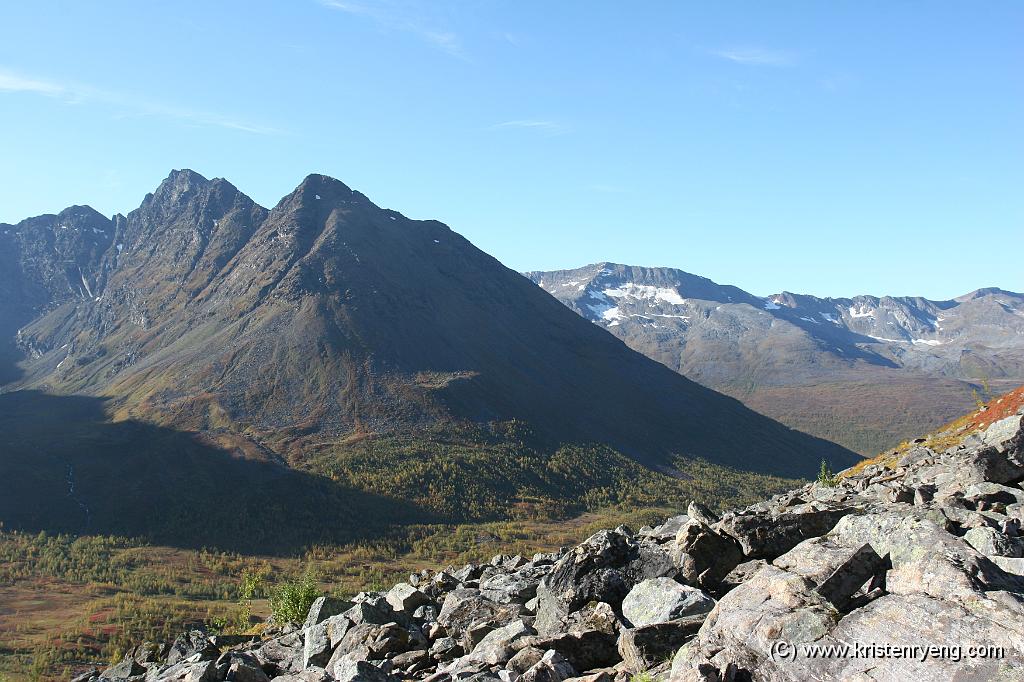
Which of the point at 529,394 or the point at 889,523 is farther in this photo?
the point at 529,394

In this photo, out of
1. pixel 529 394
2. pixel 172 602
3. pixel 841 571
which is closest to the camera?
pixel 841 571

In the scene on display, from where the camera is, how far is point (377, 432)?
500ft

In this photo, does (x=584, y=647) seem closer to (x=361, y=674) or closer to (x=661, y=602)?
(x=661, y=602)

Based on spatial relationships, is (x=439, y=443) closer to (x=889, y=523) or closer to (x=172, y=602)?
(x=172, y=602)

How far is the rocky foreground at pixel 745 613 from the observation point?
11.4 meters

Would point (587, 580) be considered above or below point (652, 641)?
below

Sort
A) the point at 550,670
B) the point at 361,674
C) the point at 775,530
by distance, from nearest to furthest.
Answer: the point at 550,670 < the point at 361,674 < the point at 775,530

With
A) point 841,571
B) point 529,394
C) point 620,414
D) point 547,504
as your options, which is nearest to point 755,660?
point 841,571

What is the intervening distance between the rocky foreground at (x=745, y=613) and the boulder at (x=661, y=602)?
34mm

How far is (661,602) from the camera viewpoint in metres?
15.8

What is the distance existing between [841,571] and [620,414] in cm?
18215

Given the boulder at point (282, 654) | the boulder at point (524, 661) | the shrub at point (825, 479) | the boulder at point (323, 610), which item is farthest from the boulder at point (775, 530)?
the shrub at point (825, 479)

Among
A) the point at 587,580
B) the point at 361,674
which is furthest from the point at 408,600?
the point at 361,674

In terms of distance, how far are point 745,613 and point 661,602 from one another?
263 cm
